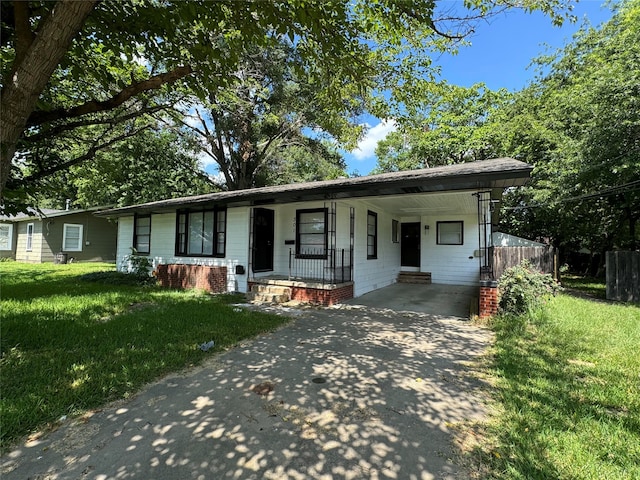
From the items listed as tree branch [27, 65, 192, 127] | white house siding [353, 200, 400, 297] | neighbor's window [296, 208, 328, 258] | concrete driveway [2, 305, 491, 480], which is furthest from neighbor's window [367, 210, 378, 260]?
tree branch [27, 65, 192, 127]

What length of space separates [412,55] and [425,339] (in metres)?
6.05

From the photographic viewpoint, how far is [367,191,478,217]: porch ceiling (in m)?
7.49

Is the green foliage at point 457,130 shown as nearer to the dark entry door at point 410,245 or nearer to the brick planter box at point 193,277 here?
the dark entry door at point 410,245

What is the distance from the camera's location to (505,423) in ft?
8.30

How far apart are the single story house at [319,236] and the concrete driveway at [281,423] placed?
3568 mm

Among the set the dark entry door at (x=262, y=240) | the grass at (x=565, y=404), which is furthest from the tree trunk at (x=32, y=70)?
the dark entry door at (x=262, y=240)

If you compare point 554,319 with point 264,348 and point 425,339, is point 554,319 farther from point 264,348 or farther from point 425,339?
point 264,348

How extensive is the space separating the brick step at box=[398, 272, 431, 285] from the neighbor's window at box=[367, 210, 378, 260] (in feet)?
7.90

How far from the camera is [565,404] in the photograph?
2771 millimetres

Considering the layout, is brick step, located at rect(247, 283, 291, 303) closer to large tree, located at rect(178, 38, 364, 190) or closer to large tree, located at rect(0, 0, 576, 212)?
large tree, located at rect(0, 0, 576, 212)

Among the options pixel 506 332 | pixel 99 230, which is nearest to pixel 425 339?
pixel 506 332

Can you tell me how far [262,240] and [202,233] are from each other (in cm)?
217

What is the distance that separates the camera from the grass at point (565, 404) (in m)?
2.04

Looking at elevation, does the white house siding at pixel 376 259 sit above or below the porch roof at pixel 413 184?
below
